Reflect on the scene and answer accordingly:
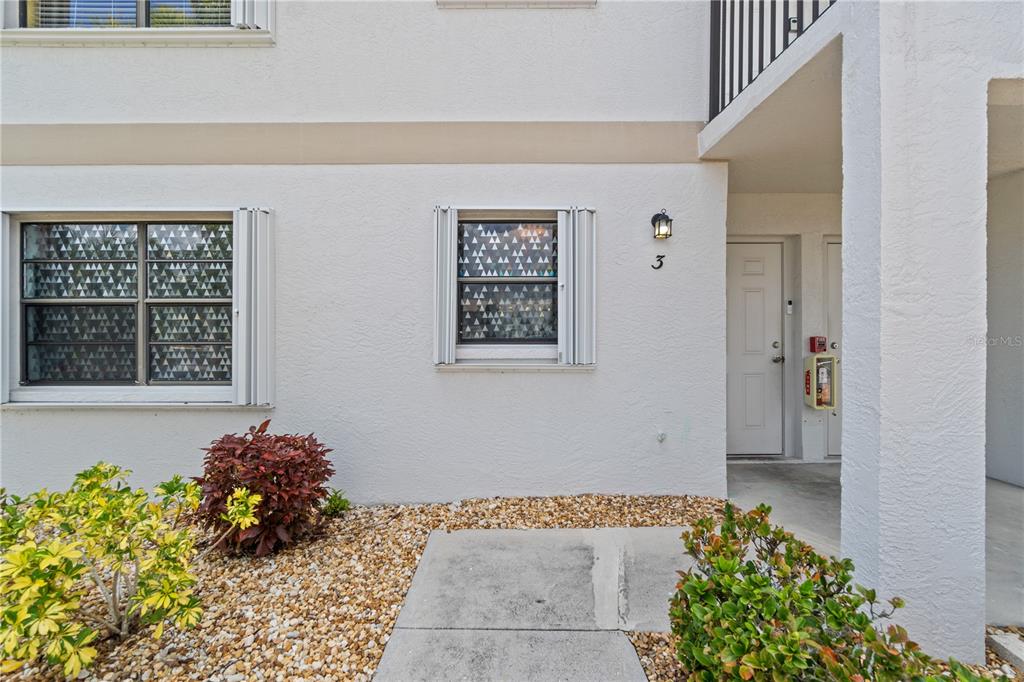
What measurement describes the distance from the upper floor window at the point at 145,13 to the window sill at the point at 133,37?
0.23 metres

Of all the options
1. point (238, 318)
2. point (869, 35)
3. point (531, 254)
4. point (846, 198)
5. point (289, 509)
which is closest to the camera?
point (869, 35)

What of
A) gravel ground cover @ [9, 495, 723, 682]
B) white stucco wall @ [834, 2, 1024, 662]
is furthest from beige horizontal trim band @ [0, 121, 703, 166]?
gravel ground cover @ [9, 495, 723, 682]

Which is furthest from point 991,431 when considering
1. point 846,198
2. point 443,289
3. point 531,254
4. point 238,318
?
point 238,318

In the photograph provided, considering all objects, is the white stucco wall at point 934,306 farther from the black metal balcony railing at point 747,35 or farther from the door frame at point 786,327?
the door frame at point 786,327

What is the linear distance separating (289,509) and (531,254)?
99.9 inches

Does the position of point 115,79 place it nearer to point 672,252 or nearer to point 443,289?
point 443,289

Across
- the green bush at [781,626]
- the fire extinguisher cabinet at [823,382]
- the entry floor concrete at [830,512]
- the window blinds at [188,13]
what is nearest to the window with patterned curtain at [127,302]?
the window blinds at [188,13]

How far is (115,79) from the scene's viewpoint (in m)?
3.59

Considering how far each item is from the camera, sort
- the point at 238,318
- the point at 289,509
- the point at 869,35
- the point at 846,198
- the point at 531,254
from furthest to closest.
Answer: the point at 531,254
the point at 238,318
the point at 289,509
the point at 846,198
the point at 869,35

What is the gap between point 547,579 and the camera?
2.59m

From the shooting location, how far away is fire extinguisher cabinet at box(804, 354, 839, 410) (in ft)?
13.3

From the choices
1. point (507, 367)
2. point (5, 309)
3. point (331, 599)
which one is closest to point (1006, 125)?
point (507, 367)

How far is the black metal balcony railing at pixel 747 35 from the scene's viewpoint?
261cm

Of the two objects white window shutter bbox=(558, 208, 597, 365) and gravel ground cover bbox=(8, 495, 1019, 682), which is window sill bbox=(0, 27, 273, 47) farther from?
gravel ground cover bbox=(8, 495, 1019, 682)
